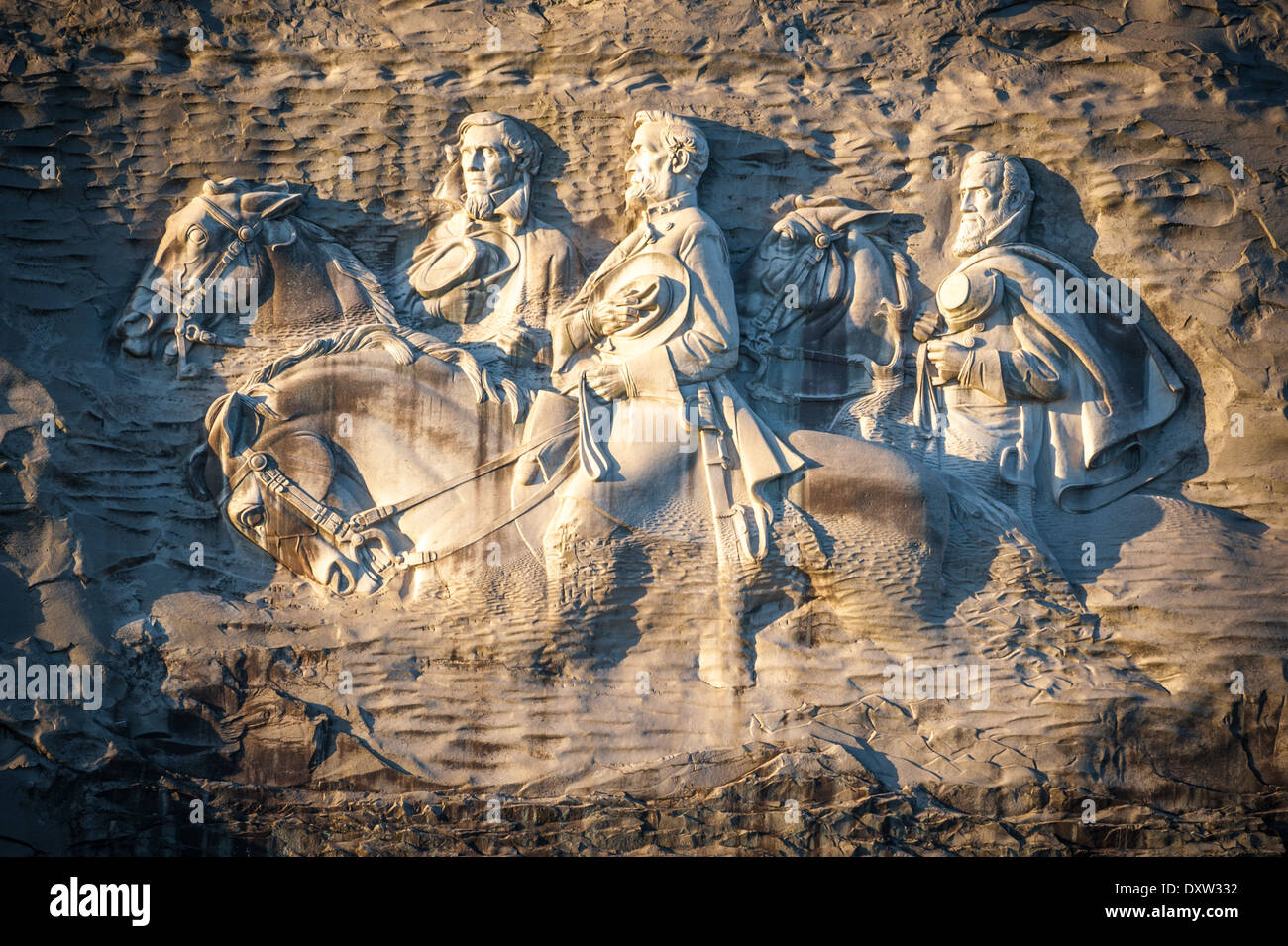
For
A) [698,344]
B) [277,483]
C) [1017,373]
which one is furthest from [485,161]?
[1017,373]

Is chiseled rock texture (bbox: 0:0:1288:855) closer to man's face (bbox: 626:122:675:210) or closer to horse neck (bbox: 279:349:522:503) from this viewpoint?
man's face (bbox: 626:122:675:210)

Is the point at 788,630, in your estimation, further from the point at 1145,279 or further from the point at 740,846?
the point at 1145,279

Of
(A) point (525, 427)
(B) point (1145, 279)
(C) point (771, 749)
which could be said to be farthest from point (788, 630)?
(B) point (1145, 279)

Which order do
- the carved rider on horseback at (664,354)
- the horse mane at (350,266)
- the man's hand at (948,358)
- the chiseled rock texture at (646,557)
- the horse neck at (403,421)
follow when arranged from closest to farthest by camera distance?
the chiseled rock texture at (646,557)
the carved rider on horseback at (664,354)
the horse neck at (403,421)
the man's hand at (948,358)
the horse mane at (350,266)

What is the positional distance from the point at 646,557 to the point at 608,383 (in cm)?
110

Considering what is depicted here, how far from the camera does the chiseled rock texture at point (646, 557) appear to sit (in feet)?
Answer: 31.4

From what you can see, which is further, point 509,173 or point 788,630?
point 509,173

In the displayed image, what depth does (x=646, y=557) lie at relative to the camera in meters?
9.95

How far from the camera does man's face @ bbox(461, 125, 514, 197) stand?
10.7 meters

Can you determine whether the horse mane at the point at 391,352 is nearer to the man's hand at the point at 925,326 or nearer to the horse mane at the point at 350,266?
the horse mane at the point at 350,266

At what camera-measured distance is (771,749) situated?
9680mm

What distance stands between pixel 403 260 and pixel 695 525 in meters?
2.63

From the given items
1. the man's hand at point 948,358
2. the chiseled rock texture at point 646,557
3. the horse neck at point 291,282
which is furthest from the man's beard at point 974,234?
the horse neck at point 291,282

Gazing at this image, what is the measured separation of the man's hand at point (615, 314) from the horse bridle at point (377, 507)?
0.62m
